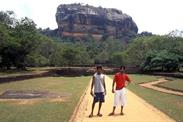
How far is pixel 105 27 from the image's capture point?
620ft

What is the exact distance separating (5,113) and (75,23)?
166 m

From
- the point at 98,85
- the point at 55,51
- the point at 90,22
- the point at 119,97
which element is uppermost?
the point at 90,22

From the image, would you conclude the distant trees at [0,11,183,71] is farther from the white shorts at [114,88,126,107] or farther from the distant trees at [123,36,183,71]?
the white shorts at [114,88,126,107]

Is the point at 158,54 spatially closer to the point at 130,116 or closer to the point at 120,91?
the point at 120,91

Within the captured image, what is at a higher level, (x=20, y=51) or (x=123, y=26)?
(x=123, y=26)

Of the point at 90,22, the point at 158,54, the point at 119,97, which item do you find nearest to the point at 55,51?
the point at 158,54

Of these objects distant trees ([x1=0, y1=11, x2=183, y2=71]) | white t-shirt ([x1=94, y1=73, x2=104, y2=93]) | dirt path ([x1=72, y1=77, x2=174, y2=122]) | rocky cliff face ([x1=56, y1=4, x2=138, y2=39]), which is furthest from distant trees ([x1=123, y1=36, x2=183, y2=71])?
rocky cliff face ([x1=56, y1=4, x2=138, y2=39])

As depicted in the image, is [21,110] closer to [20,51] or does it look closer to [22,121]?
[22,121]

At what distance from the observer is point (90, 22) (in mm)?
185625

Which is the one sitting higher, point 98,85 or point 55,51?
point 55,51

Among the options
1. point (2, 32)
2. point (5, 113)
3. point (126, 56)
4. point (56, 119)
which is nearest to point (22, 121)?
point (56, 119)

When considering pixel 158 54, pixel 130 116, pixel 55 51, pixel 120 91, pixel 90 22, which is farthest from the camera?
pixel 90 22

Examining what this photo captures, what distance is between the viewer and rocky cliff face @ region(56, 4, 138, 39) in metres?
181

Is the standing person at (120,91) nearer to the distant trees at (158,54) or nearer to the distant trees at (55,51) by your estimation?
the distant trees at (55,51)
